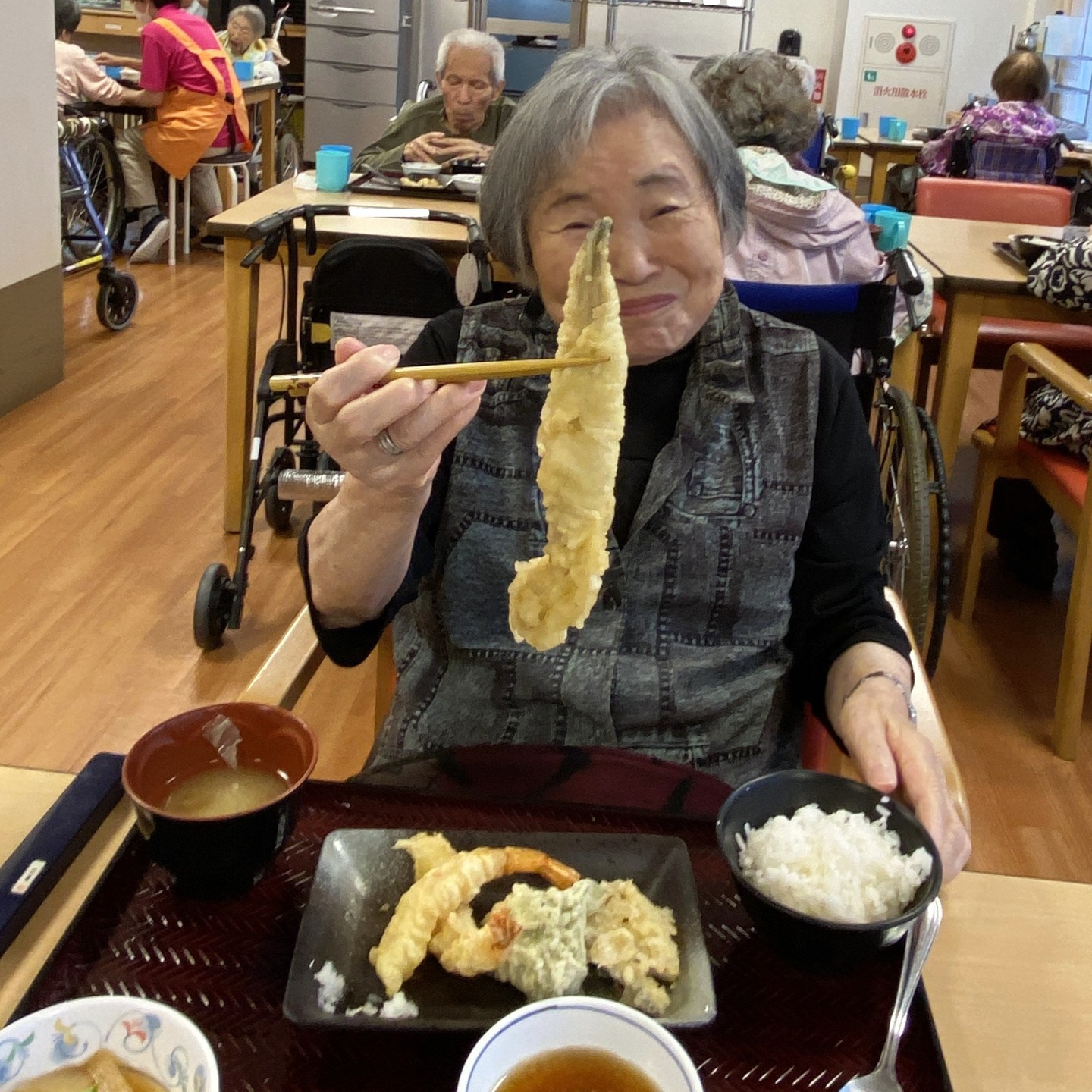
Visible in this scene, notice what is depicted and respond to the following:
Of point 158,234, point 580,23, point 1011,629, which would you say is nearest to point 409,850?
point 1011,629

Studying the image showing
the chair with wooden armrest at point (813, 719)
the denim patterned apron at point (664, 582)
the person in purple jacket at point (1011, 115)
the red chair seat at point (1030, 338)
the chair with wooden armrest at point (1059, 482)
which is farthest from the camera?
the person in purple jacket at point (1011, 115)

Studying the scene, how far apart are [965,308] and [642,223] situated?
6.04 feet

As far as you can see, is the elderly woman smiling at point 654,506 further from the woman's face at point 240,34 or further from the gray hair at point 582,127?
the woman's face at point 240,34

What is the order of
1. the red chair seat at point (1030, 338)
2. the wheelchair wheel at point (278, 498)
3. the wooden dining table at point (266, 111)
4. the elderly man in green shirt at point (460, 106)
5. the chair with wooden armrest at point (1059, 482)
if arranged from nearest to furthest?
the chair with wooden armrest at point (1059, 482), the wheelchair wheel at point (278, 498), the red chair seat at point (1030, 338), the elderly man in green shirt at point (460, 106), the wooden dining table at point (266, 111)

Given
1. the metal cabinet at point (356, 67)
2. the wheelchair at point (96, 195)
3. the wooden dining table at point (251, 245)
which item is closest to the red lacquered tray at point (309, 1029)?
the wooden dining table at point (251, 245)

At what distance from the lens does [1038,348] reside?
8.03 feet

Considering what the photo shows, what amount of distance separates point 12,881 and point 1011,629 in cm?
261

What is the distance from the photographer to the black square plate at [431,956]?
2.33 feet

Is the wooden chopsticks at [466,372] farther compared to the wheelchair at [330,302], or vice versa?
the wheelchair at [330,302]

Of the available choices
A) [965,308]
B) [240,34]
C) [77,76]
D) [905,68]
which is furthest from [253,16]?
[965,308]

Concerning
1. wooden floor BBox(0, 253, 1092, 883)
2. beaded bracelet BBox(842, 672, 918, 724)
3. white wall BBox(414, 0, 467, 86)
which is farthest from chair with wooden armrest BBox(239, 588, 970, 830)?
white wall BBox(414, 0, 467, 86)

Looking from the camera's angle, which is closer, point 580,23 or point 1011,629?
point 1011,629

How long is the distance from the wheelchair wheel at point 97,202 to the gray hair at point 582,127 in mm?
5055

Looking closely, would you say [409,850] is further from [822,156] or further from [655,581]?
[822,156]
